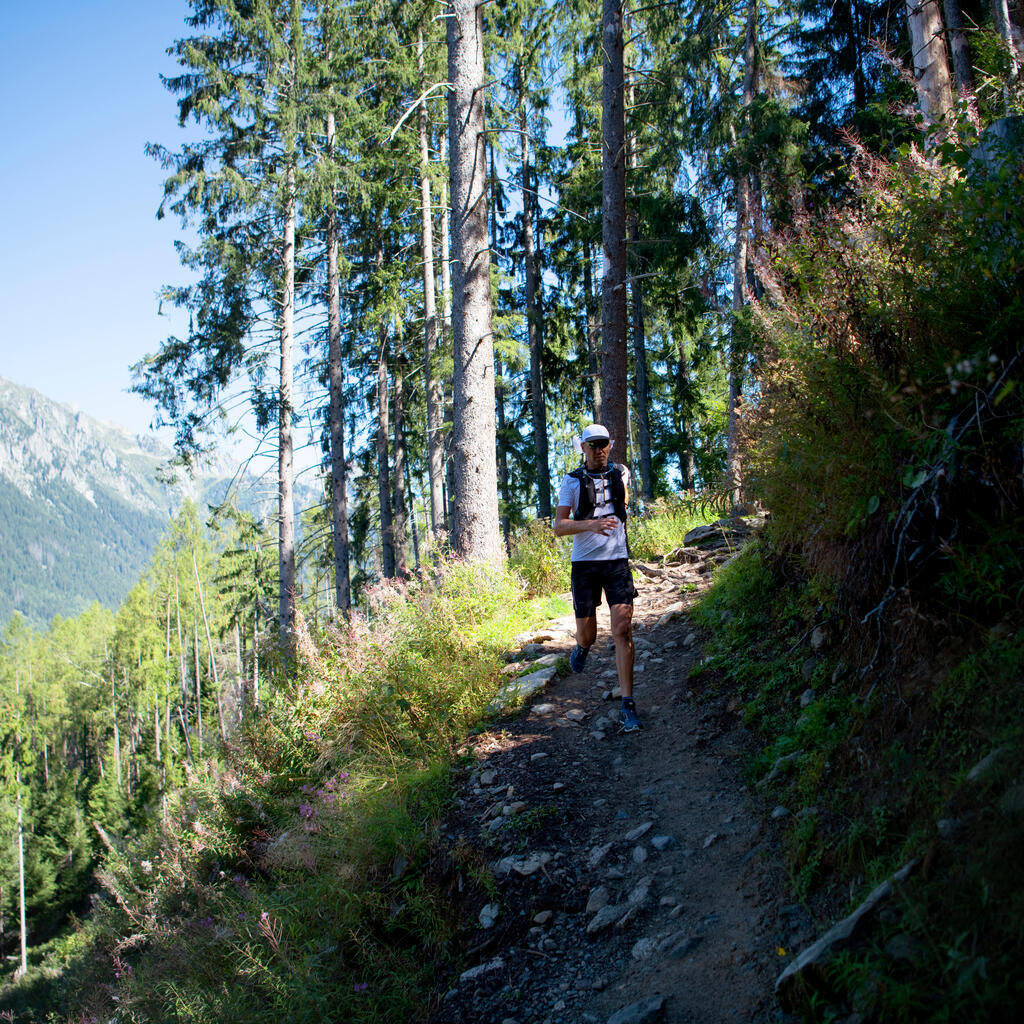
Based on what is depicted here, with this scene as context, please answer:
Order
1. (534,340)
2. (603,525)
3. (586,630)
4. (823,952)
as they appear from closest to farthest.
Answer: (823,952)
(603,525)
(586,630)
(534,340)

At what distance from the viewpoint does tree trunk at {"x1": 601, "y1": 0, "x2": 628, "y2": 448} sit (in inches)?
351

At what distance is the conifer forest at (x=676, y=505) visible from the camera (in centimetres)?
278

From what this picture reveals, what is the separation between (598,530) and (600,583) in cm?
45

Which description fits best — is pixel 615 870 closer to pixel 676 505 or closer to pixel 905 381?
pixel 905 381

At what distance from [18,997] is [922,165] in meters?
31.0

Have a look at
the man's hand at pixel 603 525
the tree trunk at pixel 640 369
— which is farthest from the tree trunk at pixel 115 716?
the man's hand at pixel 603 525

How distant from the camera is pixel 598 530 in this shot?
17.1ft

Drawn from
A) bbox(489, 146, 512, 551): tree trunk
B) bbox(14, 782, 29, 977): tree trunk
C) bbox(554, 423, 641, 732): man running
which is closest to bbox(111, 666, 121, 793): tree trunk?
bbox(14, 782, 29, 977): tree trunk

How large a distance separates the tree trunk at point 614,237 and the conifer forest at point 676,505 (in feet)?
0.17

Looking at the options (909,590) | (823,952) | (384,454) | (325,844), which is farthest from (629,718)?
(384,454)

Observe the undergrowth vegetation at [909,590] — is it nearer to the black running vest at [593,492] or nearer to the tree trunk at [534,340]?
the black running vest at [593,492]

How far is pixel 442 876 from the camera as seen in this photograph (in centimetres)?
394

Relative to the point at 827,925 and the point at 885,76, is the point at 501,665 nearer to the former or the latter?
the point at 827,925

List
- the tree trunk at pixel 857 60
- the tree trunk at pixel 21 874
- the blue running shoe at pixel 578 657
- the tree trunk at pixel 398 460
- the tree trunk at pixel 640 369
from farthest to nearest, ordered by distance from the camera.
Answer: the tree trunk at pixel 21 874, the tree trunk at pixel 398 460, the tree trunk at pixel 640 369, the tree trunk at pixel 857 60, the blue running shoe at pixel 578 657
